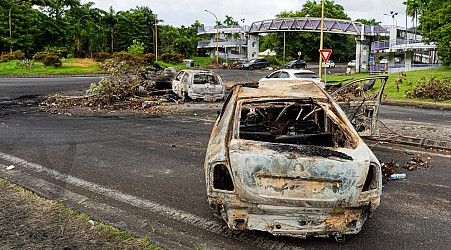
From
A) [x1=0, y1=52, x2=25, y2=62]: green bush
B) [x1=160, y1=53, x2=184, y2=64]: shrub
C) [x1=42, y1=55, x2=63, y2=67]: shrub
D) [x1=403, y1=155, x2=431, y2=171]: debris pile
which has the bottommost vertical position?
[x1=403, y1=155, x2=431, y2=171]: debris pile

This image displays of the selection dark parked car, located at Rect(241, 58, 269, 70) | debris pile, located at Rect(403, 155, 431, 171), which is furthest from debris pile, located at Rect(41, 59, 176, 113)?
dark parked car, located at Rect(241, 58, 269, 70)

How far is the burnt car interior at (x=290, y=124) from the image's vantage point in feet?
17.2

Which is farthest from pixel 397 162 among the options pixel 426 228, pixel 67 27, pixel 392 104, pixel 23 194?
pixel 67 27

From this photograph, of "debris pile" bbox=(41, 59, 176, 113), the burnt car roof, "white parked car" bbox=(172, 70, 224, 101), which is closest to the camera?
the burnt car roof

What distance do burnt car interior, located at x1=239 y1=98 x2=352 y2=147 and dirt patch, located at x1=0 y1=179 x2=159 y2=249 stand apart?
203cm

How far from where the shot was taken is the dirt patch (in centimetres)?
407

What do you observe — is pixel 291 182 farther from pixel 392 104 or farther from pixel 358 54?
pixel 358 54

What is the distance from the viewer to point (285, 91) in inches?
223

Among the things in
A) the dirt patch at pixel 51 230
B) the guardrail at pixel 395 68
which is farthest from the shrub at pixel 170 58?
the dirt patch at pixel 51 230

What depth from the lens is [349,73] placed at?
137 ft

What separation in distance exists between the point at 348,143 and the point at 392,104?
14.9 metres

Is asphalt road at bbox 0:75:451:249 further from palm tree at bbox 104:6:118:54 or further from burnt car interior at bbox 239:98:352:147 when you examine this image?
palm tree at bbox 104:6:118:54

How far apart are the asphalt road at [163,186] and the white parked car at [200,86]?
660 cm

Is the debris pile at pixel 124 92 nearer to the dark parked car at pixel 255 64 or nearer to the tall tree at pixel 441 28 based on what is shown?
the tall tree at pixel 441 28
